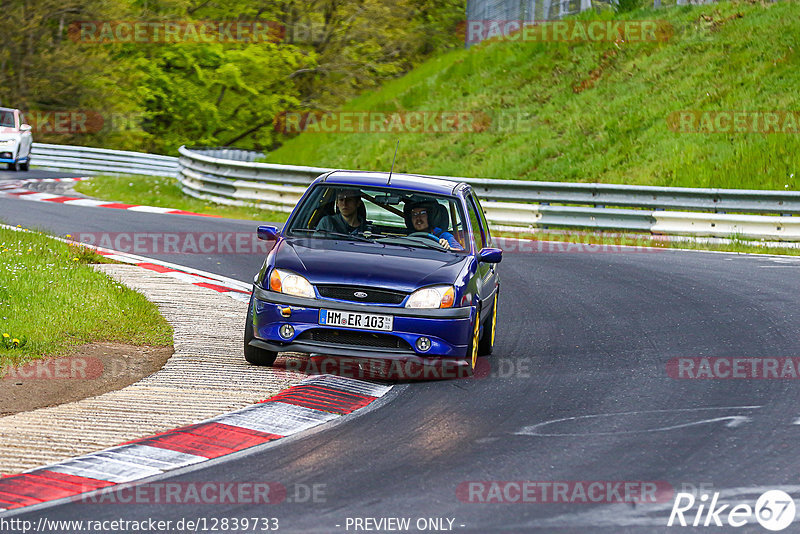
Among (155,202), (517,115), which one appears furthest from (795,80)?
(155,202)

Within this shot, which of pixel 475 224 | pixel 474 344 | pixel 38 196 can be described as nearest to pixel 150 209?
pixel 38 196

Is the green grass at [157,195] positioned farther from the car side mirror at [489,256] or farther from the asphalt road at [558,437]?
the car side mirror at [489,256]

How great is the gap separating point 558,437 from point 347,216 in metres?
3.39

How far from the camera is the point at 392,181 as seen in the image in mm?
9656

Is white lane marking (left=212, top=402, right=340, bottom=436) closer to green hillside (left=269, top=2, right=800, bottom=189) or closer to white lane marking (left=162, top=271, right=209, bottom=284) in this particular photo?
white lane marking (left=162, top=271, right=209, bottom=284)

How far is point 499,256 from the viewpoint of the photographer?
9359 mm

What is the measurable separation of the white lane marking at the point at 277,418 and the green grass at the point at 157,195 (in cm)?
1525

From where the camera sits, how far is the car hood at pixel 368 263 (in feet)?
27.6

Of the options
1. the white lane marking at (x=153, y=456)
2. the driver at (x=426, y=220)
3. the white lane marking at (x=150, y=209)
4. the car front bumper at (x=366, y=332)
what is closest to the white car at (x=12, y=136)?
the white lane marking at (x=150, y=209)

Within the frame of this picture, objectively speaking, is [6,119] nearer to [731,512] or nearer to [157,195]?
[157,195]

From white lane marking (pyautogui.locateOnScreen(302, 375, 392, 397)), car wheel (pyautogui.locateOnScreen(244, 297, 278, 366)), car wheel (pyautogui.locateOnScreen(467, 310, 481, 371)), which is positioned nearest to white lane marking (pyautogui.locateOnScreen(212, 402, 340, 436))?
white lane marking (pyautogui.locateOnScreen(302, 375, 392, 397))

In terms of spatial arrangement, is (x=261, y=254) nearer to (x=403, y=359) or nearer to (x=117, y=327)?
(x=117, y=327)

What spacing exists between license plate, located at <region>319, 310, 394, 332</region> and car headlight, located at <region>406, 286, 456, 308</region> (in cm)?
22

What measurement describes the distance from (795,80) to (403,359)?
2140 cm
